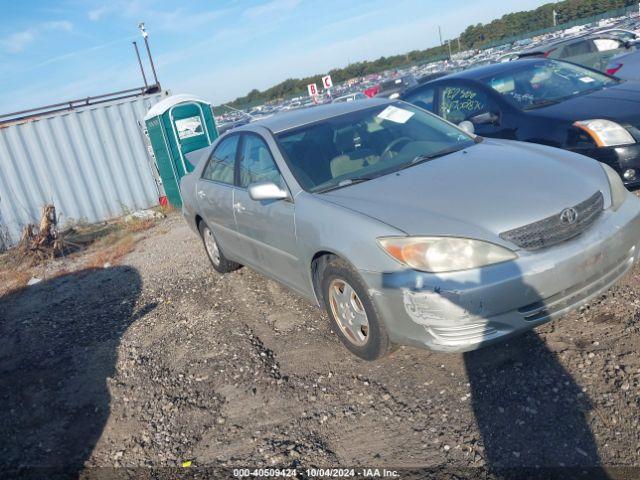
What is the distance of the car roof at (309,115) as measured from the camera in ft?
14.2

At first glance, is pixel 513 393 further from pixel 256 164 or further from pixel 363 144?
pixel 256 164

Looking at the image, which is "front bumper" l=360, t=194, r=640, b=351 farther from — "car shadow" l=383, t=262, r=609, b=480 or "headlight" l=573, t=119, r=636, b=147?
"headlight" l=573, t=119, r=636, b=147

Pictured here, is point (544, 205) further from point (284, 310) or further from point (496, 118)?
point (496, 118)

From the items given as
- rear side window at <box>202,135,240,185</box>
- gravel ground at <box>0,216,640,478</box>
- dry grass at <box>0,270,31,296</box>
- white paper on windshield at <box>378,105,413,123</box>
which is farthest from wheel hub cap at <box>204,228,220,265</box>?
dry grass at <box>0,270,31,296</box>

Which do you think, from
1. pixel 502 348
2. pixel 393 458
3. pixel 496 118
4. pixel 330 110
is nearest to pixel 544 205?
pixel 502 348

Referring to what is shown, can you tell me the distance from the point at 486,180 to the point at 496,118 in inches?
101

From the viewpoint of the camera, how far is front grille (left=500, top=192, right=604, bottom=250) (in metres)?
2.88

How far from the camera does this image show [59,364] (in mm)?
4516

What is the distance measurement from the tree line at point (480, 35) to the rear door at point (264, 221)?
166 ft

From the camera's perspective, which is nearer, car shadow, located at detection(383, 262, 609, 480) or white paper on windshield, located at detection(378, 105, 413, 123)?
car shadow, located at detection(383, 262, 609, 480)

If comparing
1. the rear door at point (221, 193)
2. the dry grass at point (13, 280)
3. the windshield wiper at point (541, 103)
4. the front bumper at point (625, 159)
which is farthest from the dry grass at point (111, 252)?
the front bumper at point (625, 159)

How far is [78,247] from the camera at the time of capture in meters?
9.26

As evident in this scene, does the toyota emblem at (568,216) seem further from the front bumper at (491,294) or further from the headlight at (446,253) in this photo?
→ the headlight at (446,253)

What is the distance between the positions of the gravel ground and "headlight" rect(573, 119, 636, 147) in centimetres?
137
